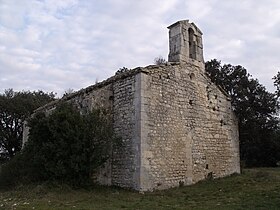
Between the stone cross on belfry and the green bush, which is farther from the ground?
the stone cross on belfry

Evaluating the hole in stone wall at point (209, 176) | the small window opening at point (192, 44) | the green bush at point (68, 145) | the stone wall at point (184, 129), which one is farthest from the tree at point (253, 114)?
the green bush at point (68, 145)

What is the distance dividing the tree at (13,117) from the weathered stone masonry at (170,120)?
61.4 feet

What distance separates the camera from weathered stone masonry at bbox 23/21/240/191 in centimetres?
1438

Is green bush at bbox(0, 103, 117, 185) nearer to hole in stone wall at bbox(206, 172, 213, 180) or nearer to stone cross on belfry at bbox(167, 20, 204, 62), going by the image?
stone cross on belfry at bbox(167, 20, 204, 62)

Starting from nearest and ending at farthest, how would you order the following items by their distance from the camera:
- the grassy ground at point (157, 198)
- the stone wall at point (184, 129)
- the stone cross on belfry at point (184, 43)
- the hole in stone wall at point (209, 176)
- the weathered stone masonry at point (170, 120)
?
the grassy ground at point (157, 198), the weathered stone masonry at point (170, 120), the stone wall at point (184, 129), the hole in stone wall at point (209, 176), the stone cross on belfry at point (184, 43)

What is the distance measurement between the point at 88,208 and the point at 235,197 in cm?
522

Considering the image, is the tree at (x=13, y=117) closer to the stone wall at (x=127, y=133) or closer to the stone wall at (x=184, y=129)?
the stone wall at (x=127, y=133)

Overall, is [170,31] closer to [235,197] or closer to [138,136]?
[138,136]

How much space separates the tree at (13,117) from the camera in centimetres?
3488

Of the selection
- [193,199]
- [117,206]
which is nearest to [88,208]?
[117,206]

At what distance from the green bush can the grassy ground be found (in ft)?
2.78

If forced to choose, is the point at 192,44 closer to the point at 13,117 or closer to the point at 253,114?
the point at 253,114

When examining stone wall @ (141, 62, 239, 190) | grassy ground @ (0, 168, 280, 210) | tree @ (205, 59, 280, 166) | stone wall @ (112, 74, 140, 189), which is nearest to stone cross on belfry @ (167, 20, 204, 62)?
stone wall @ (141, 62, 239, 190)

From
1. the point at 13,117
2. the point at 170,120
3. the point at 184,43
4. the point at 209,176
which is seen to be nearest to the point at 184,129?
the point at 170,120
